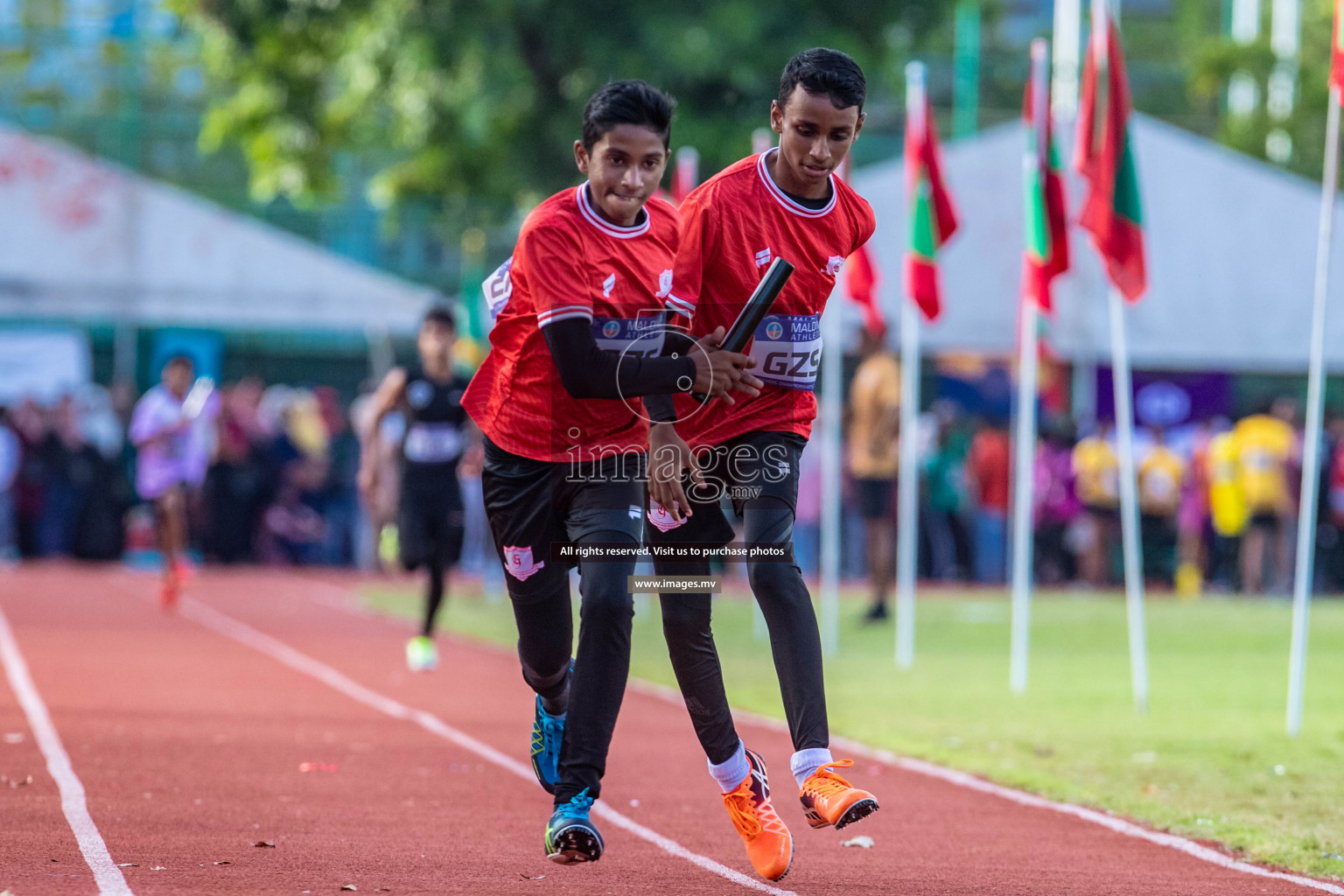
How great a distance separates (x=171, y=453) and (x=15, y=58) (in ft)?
35.5

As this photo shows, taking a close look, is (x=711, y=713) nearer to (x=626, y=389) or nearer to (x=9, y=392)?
(x=626, y=389)

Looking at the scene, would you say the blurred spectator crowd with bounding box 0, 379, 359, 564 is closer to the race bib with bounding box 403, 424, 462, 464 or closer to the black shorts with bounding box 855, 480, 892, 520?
the black shorts with bounding box 855, 480, 892, 520

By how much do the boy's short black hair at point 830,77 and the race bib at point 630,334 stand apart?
78 cm

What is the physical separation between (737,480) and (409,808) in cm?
233

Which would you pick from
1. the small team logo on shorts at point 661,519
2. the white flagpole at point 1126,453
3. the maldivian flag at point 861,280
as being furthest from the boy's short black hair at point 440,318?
the small team logo on shorts at point 661,519

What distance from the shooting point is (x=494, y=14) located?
25.3 m

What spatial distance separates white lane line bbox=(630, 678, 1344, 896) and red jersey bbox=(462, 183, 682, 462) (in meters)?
2.53

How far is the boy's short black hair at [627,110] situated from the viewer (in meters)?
5.45

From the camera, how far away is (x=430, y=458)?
12445 millimetres

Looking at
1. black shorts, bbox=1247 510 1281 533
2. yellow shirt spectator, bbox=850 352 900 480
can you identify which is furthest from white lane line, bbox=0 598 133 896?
black shorts, bbox=1247 510 1281 533

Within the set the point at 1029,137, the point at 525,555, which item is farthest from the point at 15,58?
the point at 525,555

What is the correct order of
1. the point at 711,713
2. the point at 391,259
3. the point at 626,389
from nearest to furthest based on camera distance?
1. the point at 626,389
2. the point at 711,713
3. the point at 391,259

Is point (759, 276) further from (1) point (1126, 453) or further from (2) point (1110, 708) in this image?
(2) point (1110, 708)

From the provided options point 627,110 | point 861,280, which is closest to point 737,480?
point 627,110
